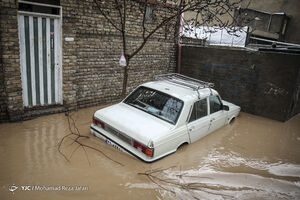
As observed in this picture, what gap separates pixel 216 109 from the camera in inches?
226

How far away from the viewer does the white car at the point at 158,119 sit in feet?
13.2

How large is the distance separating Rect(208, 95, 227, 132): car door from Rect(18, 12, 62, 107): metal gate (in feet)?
13.6

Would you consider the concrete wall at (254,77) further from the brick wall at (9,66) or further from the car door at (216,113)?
the brick wall at (9,66)

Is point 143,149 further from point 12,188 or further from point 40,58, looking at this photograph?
point 40,58

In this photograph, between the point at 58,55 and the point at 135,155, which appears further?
the point at 58,55

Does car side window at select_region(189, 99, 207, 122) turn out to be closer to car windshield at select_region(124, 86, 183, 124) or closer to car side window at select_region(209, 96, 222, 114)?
car side window at select_region(209, 96, 222, 114)

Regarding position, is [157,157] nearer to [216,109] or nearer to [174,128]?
[174,128]

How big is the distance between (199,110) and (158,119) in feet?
3.63

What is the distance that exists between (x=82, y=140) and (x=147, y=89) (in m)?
1.82

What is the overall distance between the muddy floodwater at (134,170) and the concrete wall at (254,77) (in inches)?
89.6

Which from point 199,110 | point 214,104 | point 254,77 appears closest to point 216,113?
point 214,104

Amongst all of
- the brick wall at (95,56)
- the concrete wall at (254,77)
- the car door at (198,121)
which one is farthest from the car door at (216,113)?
the brick wall at (95,56)

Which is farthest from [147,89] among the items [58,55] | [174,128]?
[58,55]

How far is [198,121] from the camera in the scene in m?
5.00
